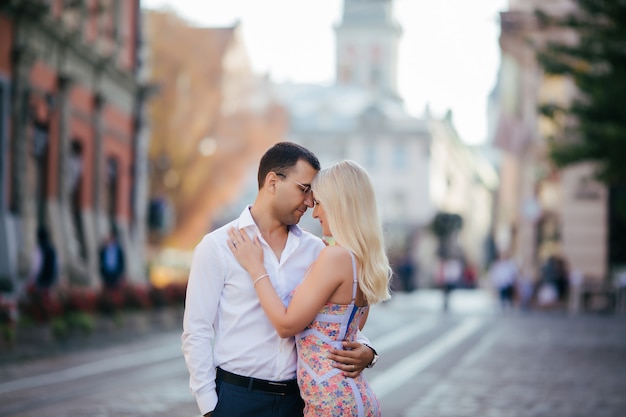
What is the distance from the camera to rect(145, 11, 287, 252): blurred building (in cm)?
4425

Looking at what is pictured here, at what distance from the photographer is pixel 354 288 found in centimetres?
483

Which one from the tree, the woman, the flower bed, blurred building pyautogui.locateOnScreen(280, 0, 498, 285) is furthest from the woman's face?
blurred building pyautogui.locateOnScreen(280, 0, 498, 285)

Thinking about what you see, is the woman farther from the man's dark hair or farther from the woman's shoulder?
the man's dark hair

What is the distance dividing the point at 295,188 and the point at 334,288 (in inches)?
17.1

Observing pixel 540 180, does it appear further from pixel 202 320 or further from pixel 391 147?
pixel 391 147

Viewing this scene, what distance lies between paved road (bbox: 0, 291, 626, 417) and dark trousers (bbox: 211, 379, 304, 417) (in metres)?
6.22

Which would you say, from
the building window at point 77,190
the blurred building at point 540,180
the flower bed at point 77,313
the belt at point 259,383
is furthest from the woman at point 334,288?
the blurred building at point 540,180

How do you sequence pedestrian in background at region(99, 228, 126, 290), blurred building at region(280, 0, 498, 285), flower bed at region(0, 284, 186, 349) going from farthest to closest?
blurred building at region(280, 0, 498, 285) < pedestrian in background at region(99, 228, 126, 290) < flower bed at region(0, 284, 186, 349)

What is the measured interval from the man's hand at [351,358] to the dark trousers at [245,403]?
A: 286 mm

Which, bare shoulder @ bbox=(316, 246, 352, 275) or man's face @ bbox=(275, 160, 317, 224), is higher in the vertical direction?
man's face @ bbox=(275, 160, 317, 224)

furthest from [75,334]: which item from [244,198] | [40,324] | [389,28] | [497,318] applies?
[389,28]

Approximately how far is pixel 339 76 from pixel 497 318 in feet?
306

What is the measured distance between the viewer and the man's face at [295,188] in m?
4.89

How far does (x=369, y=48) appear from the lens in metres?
127
